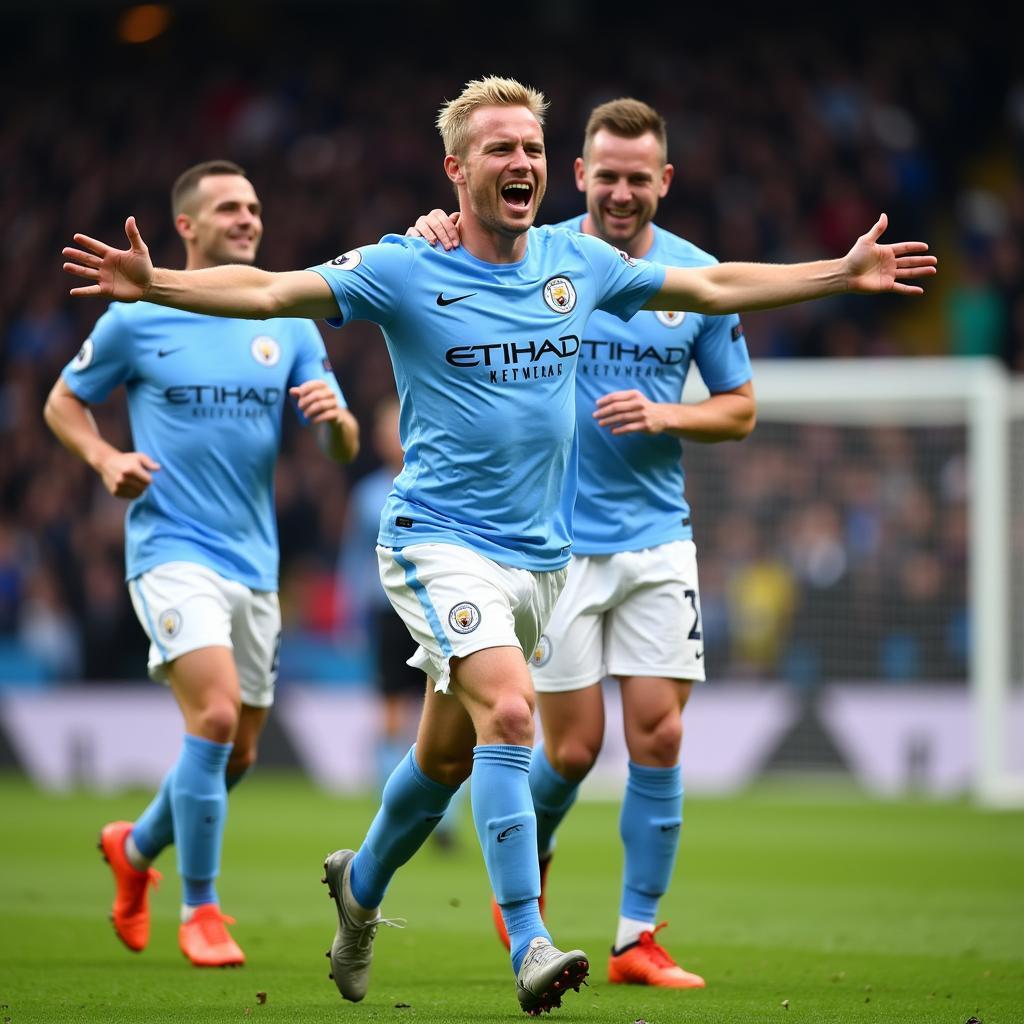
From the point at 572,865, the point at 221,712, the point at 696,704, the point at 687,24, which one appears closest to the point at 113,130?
Answer: the point at 687,24

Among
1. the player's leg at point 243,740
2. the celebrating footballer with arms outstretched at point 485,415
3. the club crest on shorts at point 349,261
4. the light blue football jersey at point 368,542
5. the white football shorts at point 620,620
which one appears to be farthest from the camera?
the light blue football jersey at point 368,542

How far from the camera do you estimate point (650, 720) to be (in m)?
6.29

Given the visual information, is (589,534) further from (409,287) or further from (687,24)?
Result: (687,24)

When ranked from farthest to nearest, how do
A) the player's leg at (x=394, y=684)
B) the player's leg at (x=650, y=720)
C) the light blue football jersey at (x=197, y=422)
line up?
1. the player's leg at (x=394, y=684)
2. the light blue football jersey at (x=197, y=422)
3. the player's leg at (x=650, y=720)

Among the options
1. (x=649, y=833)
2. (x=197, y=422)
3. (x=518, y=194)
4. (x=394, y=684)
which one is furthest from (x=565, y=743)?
(x=394, y=684)

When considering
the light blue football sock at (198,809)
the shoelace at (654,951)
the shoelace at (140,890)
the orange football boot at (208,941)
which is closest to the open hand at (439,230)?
the light blue football sock at (198,809)

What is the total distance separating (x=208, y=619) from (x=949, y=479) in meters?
9.65

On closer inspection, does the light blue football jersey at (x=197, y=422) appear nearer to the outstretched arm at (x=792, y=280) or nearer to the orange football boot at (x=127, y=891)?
the orange football boot at (x=127, y=891)

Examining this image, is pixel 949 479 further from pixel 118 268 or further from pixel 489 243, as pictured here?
pixel 118 268

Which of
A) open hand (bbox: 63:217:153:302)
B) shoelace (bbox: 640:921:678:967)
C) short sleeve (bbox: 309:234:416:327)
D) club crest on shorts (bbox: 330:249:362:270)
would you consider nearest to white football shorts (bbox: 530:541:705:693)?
shoelace (bbox: 640:921:678:967)

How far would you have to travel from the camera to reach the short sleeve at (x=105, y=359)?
23.0 ft

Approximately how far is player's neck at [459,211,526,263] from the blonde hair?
0.21m

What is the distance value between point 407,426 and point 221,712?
5.41 ft

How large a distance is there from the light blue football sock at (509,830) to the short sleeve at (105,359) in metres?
2.60
